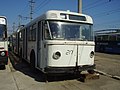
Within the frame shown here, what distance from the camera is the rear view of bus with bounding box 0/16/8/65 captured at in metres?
12.5

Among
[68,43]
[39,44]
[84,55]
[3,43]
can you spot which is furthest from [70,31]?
[3,43]

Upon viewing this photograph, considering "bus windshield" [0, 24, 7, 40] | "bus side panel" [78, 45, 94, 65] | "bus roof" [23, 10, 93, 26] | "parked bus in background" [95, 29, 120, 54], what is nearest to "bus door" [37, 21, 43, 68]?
"bus roof" [23, 10, 93, 26]

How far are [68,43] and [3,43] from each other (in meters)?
4.86

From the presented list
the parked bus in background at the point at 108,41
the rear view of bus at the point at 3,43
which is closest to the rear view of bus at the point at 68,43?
the rear view of bus at the point at 3,43

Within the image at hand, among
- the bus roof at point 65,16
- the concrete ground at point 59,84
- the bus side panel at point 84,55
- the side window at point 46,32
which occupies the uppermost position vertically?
the bus roof at point 65,16

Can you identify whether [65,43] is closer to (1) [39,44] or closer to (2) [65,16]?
(2) [65,16]

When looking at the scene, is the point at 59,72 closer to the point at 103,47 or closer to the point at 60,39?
the point at 60,39

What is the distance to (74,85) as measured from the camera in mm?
8836

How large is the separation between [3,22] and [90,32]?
5639 mm

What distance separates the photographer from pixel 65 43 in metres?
9.28

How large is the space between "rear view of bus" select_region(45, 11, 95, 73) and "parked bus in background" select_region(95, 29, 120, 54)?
21.7 meters

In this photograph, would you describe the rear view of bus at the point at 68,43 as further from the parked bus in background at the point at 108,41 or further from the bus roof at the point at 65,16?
the parked bus in background at the point at 108,41

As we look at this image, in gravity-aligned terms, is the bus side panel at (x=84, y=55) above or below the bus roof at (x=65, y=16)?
below

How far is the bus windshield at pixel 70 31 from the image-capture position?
9.26 m
